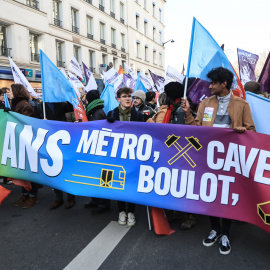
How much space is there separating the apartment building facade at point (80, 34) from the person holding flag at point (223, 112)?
605 inches

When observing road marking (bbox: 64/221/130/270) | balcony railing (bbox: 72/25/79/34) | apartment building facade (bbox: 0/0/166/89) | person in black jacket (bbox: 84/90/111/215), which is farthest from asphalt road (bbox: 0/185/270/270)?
balcony railing (bbox: 72/25/79/34)

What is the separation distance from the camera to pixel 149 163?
3.24 metres

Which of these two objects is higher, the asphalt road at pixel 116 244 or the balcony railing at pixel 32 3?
the balcony railing at pixel 32 3

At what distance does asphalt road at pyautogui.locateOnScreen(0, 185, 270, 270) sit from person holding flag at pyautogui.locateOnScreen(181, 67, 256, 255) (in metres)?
0.14

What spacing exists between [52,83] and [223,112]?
2748mm

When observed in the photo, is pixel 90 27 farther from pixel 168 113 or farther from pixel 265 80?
pixel 168 113

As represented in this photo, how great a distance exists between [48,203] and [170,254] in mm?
2400

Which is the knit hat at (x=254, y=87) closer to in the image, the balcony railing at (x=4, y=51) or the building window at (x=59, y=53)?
the balcony railing at (x=4, y=51)

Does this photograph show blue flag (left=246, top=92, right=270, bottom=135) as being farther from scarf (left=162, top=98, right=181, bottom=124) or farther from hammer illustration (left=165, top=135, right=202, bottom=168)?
scarf (left=162, top=98, right=181, bottom=124)

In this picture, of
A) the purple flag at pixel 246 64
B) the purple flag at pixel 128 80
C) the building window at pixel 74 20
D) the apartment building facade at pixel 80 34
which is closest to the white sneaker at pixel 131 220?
the purple flag at pixel 246 64

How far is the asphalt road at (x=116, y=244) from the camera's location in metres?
2.74

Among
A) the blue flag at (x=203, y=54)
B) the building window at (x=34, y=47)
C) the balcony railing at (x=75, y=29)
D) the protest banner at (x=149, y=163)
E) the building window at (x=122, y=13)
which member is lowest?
the protest banner at (x=149, y=163)

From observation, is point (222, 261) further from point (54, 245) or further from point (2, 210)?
point (2, 210)

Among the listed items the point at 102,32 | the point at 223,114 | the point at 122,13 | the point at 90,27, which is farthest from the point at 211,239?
the point at 122,13
